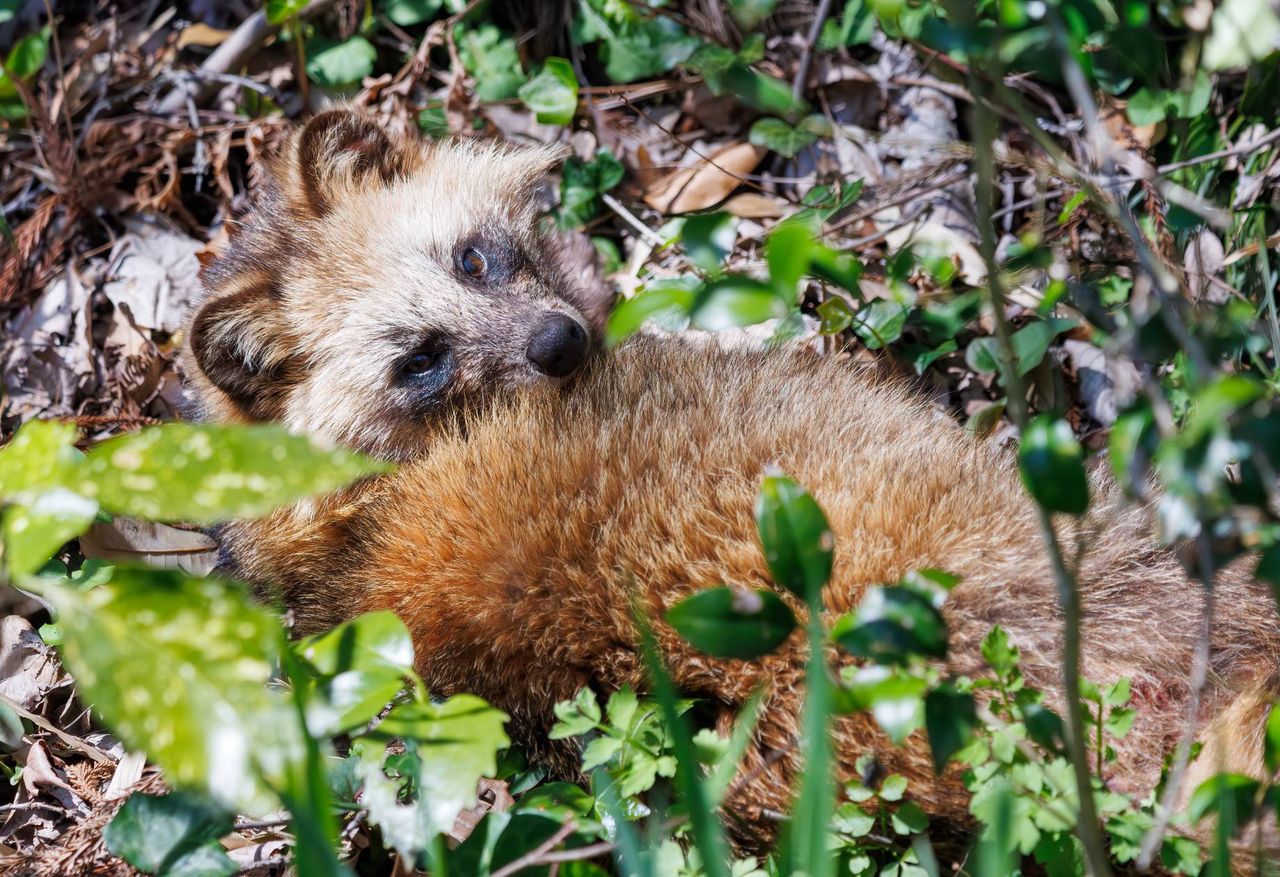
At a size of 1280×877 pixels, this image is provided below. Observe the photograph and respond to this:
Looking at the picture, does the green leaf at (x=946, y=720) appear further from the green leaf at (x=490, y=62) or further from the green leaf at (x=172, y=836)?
the green leaf at (x=490, y=62)

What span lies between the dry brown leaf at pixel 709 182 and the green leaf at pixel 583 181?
0.30 metres

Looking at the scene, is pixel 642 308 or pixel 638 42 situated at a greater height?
pixel 642 308

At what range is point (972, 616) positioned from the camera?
8.84 ft

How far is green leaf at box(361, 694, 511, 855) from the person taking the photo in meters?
2.16

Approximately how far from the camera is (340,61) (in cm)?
566

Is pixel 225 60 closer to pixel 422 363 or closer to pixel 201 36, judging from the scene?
pixel 201 36

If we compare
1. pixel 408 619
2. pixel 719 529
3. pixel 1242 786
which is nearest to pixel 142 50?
pixel 408 619

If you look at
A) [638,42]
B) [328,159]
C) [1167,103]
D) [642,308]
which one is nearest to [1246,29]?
[642,308]

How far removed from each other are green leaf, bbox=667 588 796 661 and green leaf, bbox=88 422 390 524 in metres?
0.69

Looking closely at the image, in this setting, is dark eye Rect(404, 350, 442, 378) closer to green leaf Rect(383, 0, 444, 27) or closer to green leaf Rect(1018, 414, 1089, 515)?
green leaf Rect(383, 0, 444, 27)

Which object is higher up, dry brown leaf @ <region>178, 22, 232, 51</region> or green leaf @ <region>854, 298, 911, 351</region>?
dry brown leaf @ <region>178, 22, 232, 51</region>

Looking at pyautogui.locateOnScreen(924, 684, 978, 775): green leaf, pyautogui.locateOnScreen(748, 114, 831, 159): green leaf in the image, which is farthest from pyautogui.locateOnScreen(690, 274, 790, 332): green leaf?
pyautogui.locateOnScreen(748, 114, 831, 159): green leaf

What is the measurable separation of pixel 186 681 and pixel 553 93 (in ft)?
13.7

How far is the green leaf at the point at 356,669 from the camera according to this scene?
209cm
